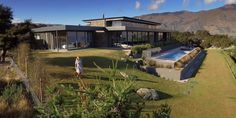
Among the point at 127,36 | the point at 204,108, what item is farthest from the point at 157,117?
the point at 127,36

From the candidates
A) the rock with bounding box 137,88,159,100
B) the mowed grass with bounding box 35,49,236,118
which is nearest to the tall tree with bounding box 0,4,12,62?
the mowed grass with bounding box 35,49,236,118

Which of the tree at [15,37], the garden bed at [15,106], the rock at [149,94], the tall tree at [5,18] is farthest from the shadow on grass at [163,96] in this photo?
the tall tree at [5,18]

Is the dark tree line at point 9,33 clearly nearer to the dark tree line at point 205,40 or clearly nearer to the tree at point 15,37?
the tree at point 15,37

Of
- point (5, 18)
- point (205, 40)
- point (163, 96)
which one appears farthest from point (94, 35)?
point (205, 40)

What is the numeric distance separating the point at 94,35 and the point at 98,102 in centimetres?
3624

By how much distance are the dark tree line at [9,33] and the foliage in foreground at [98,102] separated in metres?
15.2

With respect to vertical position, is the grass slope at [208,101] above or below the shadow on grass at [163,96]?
below

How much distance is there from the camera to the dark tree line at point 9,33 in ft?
60.7

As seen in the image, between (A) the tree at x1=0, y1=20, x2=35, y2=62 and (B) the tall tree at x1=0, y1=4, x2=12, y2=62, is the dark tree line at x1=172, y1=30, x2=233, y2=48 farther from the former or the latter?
(B) the tall tree at x1=0, y1=4, x2=12, y2=62

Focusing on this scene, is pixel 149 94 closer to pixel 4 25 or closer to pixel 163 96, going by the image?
pixel 163 96

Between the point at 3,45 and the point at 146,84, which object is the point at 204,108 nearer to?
the point at 146,84

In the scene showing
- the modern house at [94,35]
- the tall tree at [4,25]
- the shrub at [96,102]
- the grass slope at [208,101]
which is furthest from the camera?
the modern house at [94,35]

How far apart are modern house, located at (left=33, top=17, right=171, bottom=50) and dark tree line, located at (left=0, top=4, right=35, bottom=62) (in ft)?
38.8

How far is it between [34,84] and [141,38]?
123 ft
